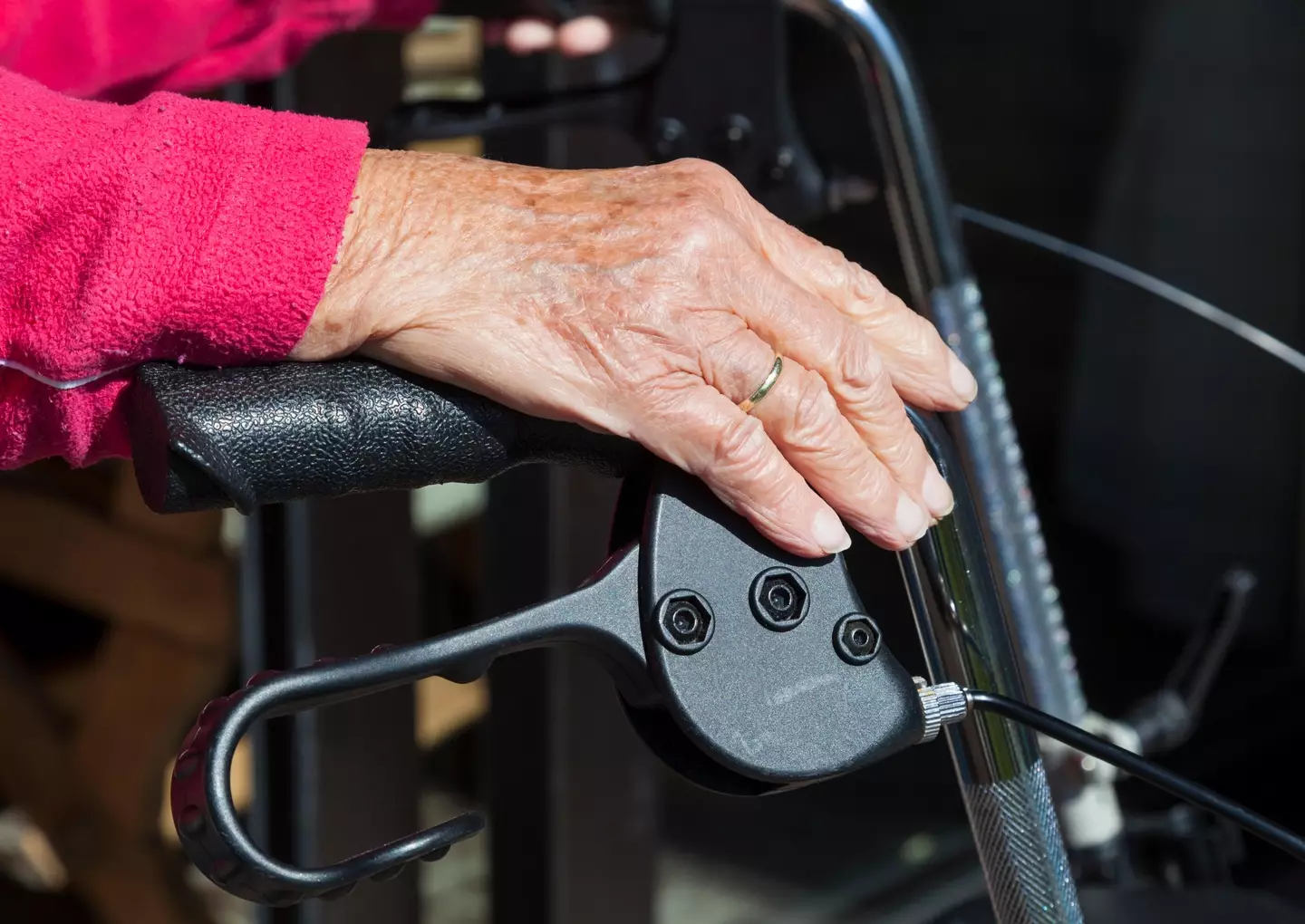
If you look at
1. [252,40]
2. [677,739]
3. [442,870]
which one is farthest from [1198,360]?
[677,739]

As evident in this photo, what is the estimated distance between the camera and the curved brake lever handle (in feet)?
1.32

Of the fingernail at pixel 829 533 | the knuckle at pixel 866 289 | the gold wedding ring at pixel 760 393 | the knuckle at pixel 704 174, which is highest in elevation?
the knuckle at pixel 704 174

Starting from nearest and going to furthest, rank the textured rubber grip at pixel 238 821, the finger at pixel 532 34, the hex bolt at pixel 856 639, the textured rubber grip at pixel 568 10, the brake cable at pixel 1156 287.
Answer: the textured rubber grip at pixel 238 821
the hex bolt at pixel 856 639
the brake cable at pixel 1156 287
the textured rubber grip at pixel 568 10
the finger at pixel 532 34

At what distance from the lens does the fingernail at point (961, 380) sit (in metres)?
0.58

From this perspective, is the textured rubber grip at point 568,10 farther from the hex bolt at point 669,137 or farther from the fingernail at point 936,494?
the fingernail at point 936,494

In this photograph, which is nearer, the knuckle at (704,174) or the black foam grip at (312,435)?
the black foam grip at (312,435)

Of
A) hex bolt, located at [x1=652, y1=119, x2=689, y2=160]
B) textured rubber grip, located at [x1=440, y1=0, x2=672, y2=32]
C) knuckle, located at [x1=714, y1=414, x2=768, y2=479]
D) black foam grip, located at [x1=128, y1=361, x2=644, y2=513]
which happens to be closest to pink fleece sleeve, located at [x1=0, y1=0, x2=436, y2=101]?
textured rubber grip, located at [x1=440, y1=0, x2=672, y2=32]

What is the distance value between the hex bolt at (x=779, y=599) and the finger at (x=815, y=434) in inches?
1.9

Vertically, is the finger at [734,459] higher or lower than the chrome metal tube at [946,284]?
higher

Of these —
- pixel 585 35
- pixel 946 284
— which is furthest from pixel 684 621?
pixel 585 35

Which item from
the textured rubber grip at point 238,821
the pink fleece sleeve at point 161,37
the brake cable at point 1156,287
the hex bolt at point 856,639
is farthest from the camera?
the brake cable at point 1156,287

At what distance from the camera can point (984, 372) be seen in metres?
0.83

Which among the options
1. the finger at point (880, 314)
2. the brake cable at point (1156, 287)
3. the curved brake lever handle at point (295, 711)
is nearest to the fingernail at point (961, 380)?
the finger at point (880, 314)

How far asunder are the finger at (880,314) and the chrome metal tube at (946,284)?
22cm
